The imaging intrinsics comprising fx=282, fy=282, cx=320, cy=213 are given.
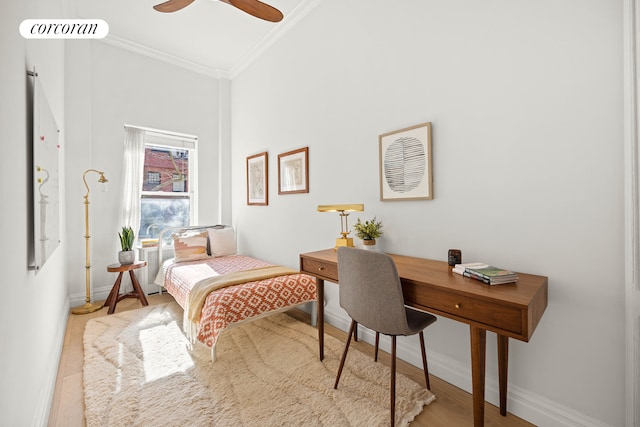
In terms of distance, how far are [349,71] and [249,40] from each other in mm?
1870


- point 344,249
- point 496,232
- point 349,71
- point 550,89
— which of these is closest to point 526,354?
point 496,232

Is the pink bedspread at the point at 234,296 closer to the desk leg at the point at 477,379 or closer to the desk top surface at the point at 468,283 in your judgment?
the desk top surface at the point at 468,283

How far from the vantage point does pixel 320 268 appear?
7.13 feet

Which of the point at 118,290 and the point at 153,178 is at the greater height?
the point at 153,178

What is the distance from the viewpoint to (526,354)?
1.60m

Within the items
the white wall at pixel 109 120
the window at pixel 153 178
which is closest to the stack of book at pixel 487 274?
the white wall at pixel 109 120

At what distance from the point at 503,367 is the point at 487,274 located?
63 cm

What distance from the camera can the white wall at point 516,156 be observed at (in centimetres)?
136

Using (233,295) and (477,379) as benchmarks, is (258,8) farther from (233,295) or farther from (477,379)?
(477,379)

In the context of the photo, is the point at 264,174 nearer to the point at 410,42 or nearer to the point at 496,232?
the point at 410,42

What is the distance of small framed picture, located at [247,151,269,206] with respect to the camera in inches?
Result: 146

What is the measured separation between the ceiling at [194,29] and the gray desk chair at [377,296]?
2773 mm

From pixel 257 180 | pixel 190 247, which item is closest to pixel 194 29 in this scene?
pixel 257 180

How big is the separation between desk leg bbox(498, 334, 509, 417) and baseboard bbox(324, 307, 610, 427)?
0.07 metres
